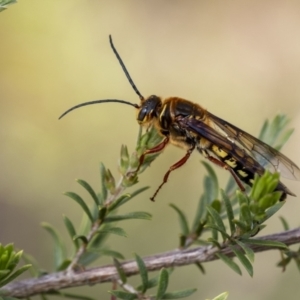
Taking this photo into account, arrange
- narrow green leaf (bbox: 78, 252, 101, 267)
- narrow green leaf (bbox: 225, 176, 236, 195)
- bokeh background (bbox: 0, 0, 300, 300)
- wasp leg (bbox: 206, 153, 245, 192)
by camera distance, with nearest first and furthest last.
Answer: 1. narrow green leaf (bbox: 78, 252, 101, 267)
2. wasp leg (bbox: 206, 153, 245, 192)
3. narrow green leaf (bbox: 225, 176, 236, 195)
4. bokeh background (bbox: 0, 0, 300, 300)

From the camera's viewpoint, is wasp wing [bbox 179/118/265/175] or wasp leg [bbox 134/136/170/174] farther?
wasp wing [bbox 179/118/265/175]

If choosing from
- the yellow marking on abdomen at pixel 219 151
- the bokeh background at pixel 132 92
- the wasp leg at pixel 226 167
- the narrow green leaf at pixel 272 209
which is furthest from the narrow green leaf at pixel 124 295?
the bokeh background at pixel 132 92

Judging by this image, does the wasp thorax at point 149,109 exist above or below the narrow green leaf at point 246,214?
above

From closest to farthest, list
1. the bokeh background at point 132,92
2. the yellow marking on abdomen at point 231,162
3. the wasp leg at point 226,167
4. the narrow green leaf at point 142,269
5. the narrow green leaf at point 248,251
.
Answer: the narrow green leaf at point 248,251 → the narrow green leaf at point 142,269 → the wasp leg at point 226,167 → the yellow marking on abdomen at point 231,162 → the bokeh background at point 132,92

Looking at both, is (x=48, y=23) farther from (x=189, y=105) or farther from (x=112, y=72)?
(x=189, y=105)

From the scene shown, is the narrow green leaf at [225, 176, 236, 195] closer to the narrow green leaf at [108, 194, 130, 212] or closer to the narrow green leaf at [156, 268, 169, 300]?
the narrow green leaf at [108, 194, 130, 212]

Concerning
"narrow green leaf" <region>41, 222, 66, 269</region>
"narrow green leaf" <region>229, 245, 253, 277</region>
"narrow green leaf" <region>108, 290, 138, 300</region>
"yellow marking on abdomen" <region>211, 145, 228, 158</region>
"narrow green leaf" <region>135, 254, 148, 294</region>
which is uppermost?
"yellow marking on abdomen" <region>211, 145, 228, 158</region>

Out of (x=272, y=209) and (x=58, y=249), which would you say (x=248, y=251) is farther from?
(x=58, y=249)

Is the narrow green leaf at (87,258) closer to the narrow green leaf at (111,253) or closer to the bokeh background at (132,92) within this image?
the narrow green leaf at (111,253)

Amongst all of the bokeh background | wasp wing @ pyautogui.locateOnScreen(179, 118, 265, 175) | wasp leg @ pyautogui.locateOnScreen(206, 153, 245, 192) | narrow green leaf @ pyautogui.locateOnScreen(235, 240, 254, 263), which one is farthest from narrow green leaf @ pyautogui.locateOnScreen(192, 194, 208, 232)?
the bokeh background
